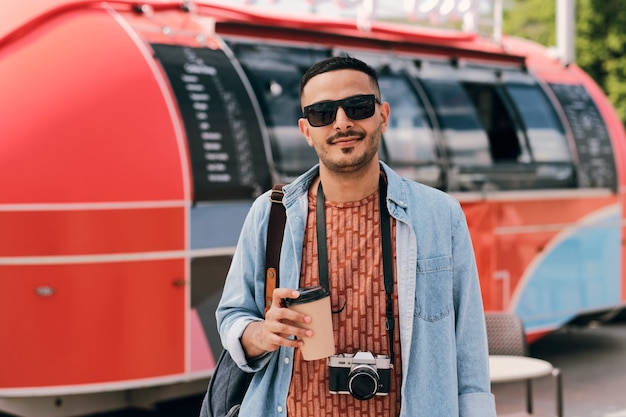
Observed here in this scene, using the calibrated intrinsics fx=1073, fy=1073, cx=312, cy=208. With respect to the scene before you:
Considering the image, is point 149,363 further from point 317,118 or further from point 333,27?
point 317,118

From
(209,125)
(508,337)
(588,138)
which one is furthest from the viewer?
(588,138)

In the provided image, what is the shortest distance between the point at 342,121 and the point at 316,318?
510 millimetres

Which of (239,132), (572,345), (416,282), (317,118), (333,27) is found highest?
(333,27)

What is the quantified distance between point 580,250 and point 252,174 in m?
3.62

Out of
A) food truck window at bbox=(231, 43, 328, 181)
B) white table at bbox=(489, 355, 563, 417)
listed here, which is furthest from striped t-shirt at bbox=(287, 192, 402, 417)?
food truck window at bbox=(231, 43, 328, 181)

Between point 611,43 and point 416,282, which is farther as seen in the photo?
point 611,43

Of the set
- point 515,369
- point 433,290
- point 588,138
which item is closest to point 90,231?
point 515,369

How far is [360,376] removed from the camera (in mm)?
2422

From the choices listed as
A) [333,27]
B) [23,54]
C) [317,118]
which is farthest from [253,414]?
[333,27]

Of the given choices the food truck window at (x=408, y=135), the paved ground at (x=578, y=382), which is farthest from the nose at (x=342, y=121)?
the paved ground at (x=578, y=382)

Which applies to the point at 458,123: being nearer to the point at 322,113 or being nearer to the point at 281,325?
the point at 322,113

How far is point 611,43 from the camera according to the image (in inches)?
908

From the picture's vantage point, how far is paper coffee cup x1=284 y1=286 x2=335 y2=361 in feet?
7.79

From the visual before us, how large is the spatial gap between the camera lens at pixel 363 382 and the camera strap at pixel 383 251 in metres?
0.10
